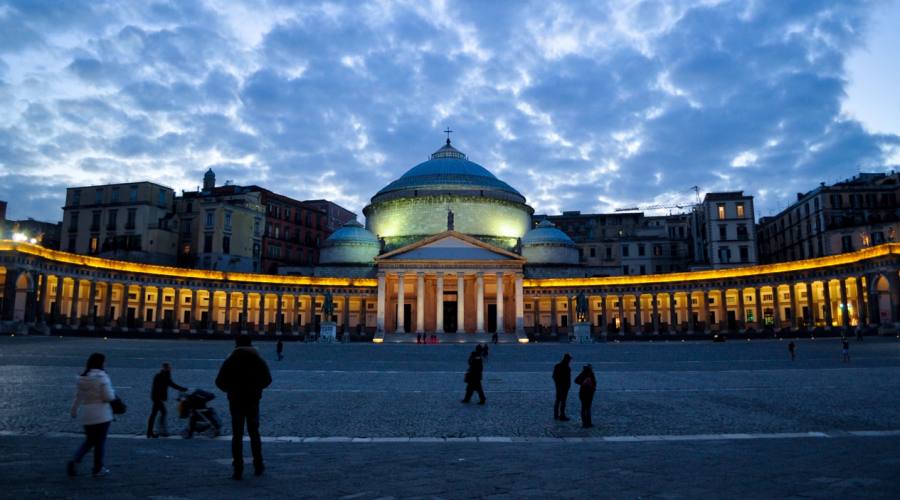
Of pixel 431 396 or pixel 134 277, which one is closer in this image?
pixel 431 396

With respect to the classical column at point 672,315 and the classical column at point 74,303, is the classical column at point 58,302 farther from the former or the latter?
the classical column at point 672,315

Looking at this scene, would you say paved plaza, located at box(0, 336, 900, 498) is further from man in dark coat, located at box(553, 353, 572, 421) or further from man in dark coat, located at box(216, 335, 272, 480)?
man in dark coat, located at box(216, 335, 272, 480)

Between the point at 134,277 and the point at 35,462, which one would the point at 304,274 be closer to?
the point at 134,277

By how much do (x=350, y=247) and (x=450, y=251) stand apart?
18851 mm

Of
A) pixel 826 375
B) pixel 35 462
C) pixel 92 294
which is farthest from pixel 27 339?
pixel 826 375

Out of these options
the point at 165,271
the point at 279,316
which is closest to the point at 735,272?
the point at 279,316

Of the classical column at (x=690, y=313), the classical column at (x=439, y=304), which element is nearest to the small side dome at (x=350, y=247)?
the classical column at (x=439, y=304)

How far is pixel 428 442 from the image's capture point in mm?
11789

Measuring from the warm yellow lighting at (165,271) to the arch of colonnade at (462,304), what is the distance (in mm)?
129

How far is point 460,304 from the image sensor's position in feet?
259

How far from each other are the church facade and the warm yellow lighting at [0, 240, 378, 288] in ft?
0.46

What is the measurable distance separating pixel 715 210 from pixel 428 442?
83356 millimetres

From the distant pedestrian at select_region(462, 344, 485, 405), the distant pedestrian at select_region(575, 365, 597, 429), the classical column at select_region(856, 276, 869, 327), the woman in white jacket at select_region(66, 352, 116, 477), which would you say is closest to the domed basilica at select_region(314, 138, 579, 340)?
the classical column at select_region(856, 276, 869, 327)

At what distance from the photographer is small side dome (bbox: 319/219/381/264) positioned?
9206cm
